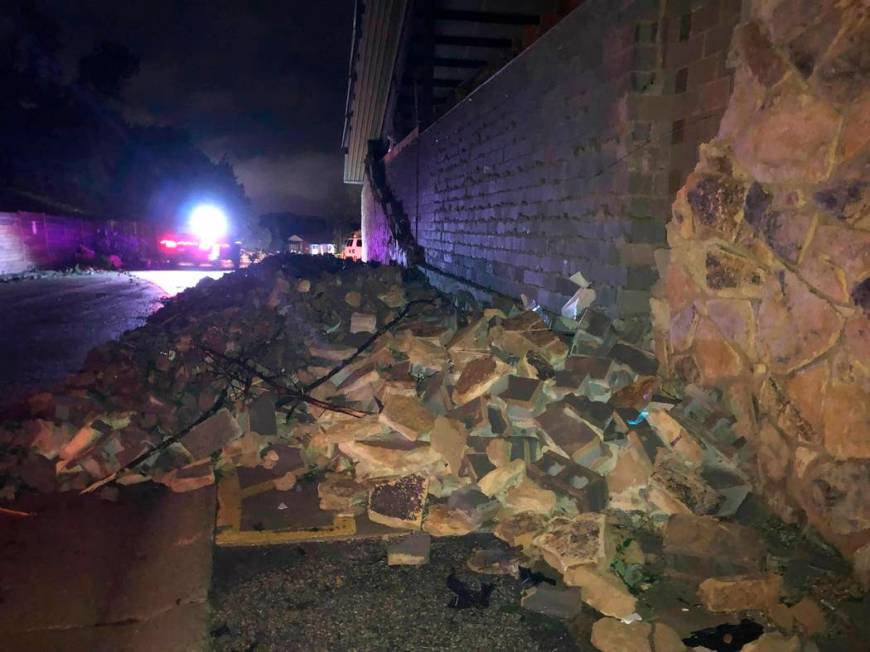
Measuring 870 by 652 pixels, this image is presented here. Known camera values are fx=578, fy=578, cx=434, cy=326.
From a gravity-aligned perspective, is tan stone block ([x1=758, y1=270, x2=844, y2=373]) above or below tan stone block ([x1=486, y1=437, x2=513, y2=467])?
above

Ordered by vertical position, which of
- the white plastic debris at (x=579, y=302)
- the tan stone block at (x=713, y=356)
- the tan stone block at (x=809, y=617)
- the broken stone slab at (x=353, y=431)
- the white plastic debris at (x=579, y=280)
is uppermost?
the white plastic debris at (x=579, y=280)

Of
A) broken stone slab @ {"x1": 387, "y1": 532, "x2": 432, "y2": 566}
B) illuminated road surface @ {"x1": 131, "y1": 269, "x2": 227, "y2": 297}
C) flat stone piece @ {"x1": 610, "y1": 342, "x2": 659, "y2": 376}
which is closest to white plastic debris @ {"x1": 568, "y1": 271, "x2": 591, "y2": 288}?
flat stone piece @ {"x1": 610, "y1": 342, "x2": 659, "y2": 376}

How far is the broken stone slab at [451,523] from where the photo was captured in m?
3.56

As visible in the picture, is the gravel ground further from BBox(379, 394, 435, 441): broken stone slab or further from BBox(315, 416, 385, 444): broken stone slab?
BBox(315, 416, 385, 444): broken stone slab

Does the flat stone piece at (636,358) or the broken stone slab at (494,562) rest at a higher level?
the flat stone piece at (636,358)

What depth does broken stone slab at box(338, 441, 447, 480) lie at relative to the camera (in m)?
4.03

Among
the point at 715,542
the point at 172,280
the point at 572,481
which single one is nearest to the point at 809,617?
the point at 715,542

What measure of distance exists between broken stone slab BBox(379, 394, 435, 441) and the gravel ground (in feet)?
3.12

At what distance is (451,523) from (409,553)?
1.42 ft

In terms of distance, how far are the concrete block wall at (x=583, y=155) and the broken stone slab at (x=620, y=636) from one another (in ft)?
8.13

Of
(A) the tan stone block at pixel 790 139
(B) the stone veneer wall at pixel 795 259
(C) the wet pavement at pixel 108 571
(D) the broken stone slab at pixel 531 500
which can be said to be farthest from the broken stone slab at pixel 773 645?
(C) the wet pavement at pixel 108 571

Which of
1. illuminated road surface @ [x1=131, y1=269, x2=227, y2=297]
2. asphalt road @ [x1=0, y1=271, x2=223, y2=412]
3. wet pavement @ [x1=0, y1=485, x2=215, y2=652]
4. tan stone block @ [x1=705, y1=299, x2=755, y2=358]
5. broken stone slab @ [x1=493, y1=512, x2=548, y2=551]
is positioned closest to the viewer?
wet pavement @ [x1=0, y1=485, x2=215, y2=652]

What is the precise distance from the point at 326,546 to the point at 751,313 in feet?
9.59

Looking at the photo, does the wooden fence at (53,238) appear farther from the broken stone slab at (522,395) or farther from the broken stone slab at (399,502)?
the broken stone slab at (522,395)
